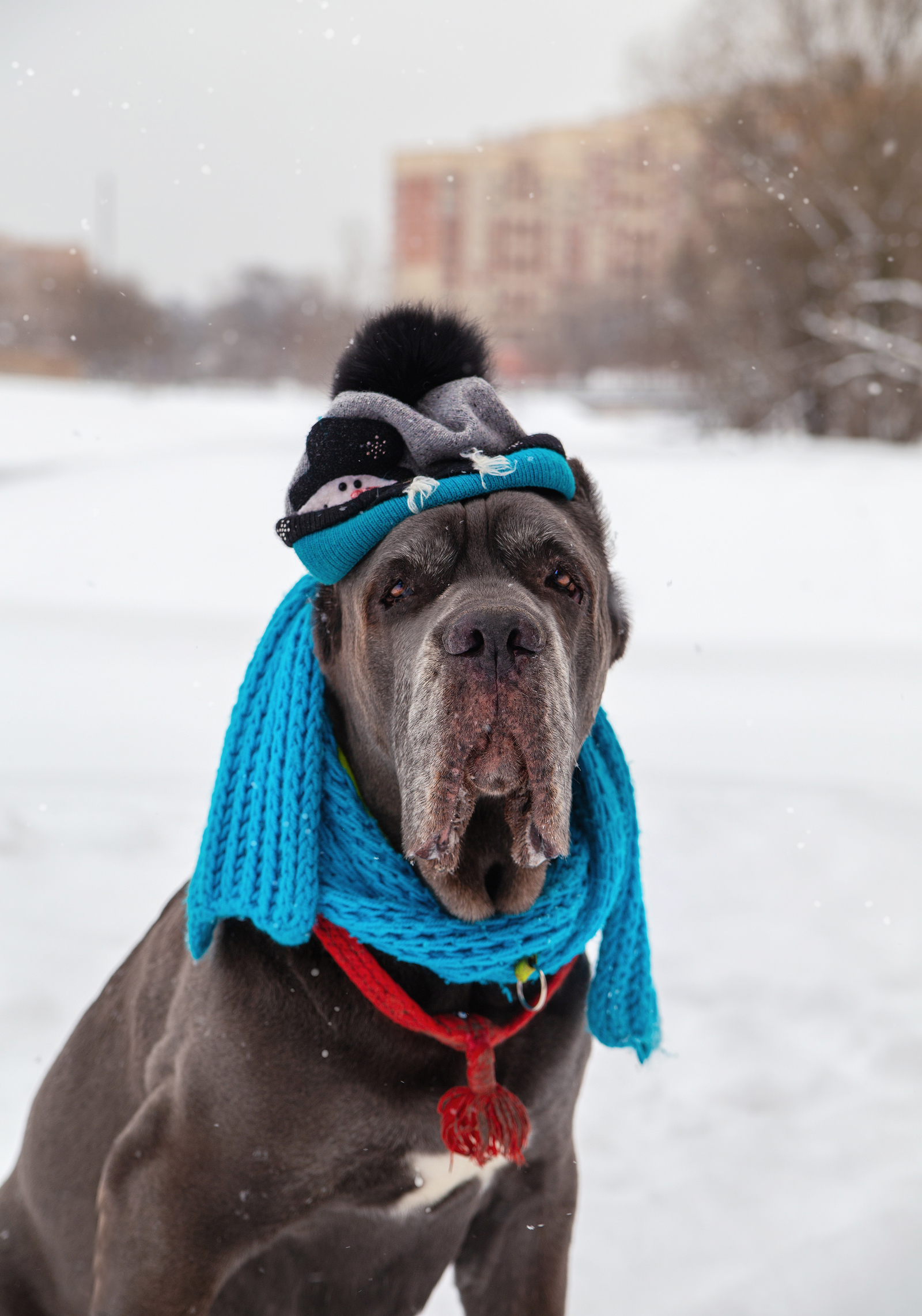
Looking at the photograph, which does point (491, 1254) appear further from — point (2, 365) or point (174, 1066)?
point (2, 365)

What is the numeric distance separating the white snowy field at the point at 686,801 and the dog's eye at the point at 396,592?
0.93 m

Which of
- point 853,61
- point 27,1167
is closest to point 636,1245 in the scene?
point 27,1167

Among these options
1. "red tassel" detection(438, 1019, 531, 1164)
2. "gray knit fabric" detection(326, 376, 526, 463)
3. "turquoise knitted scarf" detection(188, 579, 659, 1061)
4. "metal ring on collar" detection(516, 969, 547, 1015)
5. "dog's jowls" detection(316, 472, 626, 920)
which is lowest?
"red tassel" detection(438, 1019, 531, 1164)

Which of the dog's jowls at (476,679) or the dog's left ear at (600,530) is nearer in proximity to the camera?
the dog's jowls at (476,679)

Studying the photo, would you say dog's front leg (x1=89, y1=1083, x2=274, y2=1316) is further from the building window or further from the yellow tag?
the building window

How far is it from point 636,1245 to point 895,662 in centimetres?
548

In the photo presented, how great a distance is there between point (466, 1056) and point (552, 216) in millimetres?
13236

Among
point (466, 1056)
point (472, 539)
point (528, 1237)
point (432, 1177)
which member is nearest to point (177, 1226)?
point (432, 1177)

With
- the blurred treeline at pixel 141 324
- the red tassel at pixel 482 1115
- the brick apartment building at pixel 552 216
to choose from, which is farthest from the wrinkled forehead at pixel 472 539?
the blurred treeline at pixel 141 324

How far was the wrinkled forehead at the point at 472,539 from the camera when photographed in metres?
1.68

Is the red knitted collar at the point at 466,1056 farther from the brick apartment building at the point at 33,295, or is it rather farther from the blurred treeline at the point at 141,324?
the brick apartment building at the point at 33,295

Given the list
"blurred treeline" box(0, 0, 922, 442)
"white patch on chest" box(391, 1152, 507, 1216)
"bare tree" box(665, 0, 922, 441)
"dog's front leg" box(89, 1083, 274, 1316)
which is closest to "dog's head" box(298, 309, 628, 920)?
"white patch on chest" box(391, 1152, 507, 1216)

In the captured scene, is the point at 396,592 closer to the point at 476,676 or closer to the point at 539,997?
the point at 476,676

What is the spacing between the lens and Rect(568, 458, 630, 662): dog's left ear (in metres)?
1.95
